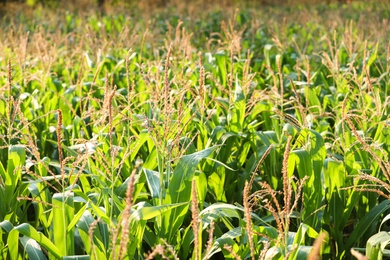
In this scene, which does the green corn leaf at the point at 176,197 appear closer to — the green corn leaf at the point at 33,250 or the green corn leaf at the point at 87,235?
the green corn leaf at the point at 87,235

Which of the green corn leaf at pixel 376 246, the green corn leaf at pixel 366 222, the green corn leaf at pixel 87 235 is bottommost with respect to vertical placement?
the green corn leaf at pixel 366 222

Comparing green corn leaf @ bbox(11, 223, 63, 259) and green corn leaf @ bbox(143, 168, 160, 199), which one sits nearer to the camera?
green corn leaf @ bbox(11, 223, 63, 259)

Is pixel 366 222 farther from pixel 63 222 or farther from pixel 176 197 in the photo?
pixel 63 222

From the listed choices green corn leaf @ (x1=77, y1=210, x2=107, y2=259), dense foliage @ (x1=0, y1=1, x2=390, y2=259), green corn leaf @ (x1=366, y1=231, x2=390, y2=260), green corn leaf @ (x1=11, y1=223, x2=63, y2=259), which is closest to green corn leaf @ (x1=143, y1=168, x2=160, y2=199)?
dense foliage @ (x1=0, y1=1, x2=390, y2=259)

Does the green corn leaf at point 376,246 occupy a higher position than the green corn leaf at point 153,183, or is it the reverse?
the green corn leaf at point 153,183

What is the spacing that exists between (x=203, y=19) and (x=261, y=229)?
984 centimetres

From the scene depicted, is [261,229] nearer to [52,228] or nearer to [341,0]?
[52,228]

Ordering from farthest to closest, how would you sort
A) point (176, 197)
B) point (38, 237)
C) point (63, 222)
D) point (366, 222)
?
1. point (366, 222)
2. point (176, 197)
3. point (63, 222)
4. point (38, 237)

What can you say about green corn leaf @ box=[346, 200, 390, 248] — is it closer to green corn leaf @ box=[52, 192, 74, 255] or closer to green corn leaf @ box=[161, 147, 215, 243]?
green corn leaf @ box=[161, 147, 215, 243]

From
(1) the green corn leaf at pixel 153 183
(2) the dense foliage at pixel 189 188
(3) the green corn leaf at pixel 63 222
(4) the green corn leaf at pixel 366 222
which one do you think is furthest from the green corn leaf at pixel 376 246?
(3) the green corn leaf at pixel 63 222

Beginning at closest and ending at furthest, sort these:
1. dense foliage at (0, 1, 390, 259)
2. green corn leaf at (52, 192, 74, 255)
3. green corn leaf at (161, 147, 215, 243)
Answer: dense foliage at (0, 1, 390, 259) → green corn leaf at (52, 192, 74, 255) → green corn leaf at (161, 147, 215, 243)

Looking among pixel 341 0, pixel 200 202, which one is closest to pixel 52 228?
pixel 200 202

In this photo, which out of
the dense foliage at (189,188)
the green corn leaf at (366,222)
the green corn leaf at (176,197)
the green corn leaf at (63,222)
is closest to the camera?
the dense foliage at (189,188)

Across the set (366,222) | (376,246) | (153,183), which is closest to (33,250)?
(153,183)
